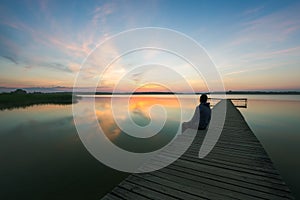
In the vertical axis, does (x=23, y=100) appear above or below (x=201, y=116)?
below

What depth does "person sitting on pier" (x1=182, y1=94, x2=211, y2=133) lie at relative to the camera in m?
5.92

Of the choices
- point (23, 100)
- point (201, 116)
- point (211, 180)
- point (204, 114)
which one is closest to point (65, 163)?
point (211, 180)

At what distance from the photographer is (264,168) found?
3.25m

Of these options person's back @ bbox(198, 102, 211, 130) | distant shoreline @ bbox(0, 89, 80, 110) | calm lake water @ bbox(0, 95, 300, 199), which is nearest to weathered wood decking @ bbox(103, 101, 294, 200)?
person's back @ bbox(198, 102, 211, 130)

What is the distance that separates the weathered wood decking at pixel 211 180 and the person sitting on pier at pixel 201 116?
6.85ft

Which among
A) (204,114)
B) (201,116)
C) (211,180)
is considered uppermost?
(204,114)

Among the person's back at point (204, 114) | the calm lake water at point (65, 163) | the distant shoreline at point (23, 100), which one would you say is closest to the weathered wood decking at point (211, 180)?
the person's back at point (204, 114)

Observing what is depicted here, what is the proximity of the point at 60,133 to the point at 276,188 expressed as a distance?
38.2ft

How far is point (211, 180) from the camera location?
2.84m

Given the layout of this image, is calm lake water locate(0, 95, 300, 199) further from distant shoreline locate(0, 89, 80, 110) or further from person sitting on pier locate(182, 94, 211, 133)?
distant shoreline locate(0, 89, 80, 110)

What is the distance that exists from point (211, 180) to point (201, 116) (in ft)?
11.7

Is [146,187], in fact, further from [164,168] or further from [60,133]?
[60,133]

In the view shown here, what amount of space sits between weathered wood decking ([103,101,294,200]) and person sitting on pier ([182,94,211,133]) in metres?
2.09

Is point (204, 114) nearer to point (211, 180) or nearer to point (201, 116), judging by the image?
point (201, 116)
